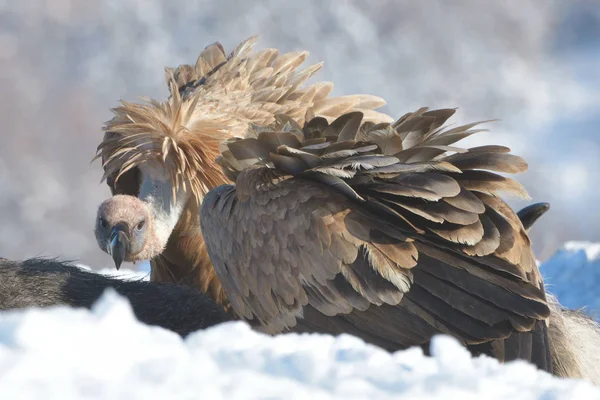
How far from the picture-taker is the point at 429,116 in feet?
7.91

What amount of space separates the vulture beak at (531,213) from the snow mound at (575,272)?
3.20 meters

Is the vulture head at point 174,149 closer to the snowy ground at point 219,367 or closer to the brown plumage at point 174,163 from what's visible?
the brown plumage at point 174,163

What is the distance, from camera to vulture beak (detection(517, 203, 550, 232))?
8.50ft

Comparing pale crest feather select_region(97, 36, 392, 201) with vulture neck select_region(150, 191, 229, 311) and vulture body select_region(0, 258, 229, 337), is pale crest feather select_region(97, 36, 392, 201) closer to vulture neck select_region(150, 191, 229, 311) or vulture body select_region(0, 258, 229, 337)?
vulture neck select_region(150, 191, 229, 311)

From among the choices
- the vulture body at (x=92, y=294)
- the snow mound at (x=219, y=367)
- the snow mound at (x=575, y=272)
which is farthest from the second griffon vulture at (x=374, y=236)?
the snow mound at (x=575, y=272)

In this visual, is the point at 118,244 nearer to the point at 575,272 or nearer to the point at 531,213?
the point at 531,213

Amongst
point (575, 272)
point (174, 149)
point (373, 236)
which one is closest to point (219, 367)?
point (373, 236)

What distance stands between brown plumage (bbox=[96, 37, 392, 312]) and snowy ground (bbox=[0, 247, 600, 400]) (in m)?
1.75

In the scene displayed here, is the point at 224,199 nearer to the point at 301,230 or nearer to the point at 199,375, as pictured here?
the point at 301,230

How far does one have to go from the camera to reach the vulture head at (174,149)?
2.87 meters

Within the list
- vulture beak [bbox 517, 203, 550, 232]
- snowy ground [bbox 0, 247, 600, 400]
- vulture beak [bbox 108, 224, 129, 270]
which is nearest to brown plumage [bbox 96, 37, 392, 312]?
vulture beak [bbox 108, 224, 129, 270]

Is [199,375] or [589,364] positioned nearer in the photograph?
[199,375]

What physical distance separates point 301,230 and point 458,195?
46 cm

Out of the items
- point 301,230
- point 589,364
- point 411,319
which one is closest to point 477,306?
point 411,319
